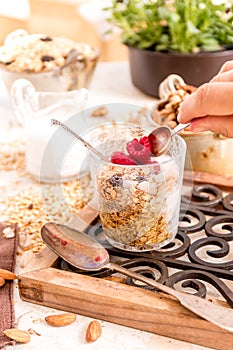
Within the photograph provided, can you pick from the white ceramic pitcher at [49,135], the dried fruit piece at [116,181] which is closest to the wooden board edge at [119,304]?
the dried fruit piece at [116,181]

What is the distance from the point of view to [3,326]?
30.3 inches

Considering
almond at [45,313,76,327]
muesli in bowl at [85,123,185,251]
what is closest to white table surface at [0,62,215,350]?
almond at [45,313,76,327]

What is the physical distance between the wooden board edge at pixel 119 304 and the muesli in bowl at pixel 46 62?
0.61 meters

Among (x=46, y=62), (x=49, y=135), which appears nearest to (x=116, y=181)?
(x=49, y=135)

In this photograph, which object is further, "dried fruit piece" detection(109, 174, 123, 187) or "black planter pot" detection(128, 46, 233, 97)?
"black planter pot" detection(128, 46, 233, 97)

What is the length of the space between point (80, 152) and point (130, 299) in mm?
464

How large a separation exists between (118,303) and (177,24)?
0.77 metres

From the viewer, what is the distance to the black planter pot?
136 cm

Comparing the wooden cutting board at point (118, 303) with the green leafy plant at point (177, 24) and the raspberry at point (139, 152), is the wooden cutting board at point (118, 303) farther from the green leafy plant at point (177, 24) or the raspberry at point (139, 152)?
the green leafy plant at point (177, 24)

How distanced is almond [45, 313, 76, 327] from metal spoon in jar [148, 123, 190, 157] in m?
0.25

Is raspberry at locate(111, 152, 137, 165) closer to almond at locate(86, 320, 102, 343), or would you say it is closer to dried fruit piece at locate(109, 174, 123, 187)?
dried fruit piece at locate(109, 174, 123, 187)

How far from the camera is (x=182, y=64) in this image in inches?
53.9

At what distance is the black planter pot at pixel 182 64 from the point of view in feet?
4.46

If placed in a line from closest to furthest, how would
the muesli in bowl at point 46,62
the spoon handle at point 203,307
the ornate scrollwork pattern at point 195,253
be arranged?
the spoon handle at point 203,307, the ornate scrollwork pattern at point 195,253, the muesli in bowl at point 46,62
